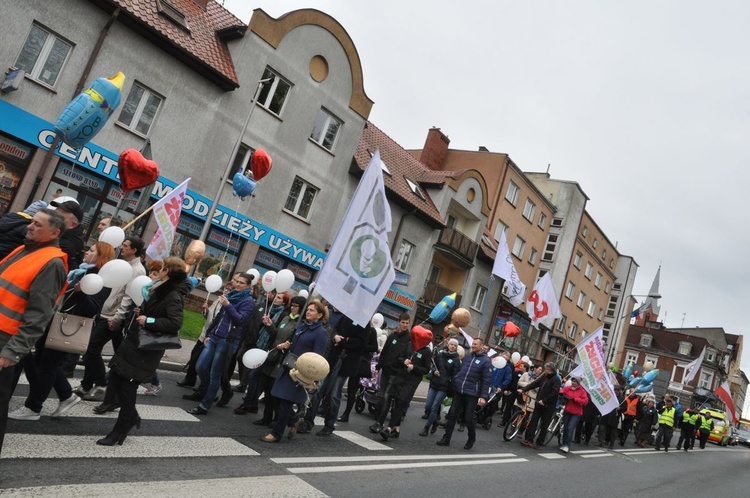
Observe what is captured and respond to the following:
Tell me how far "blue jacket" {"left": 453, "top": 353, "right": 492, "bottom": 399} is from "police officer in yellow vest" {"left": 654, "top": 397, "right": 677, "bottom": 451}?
13.2m

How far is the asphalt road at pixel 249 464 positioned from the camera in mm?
4609

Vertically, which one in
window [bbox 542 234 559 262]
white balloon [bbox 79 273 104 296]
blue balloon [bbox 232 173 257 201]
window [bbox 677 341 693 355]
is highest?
window [bbox 677 341 693 355]

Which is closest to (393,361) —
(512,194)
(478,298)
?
(478,298)

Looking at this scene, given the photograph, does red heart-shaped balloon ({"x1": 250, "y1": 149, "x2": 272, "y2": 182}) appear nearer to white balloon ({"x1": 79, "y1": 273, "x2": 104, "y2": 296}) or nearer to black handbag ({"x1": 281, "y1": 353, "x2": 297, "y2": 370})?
black handbag ({"x1": 281, "y1": 353, "x2": 297, "y2": 370})

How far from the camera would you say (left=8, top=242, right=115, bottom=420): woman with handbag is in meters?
5.43

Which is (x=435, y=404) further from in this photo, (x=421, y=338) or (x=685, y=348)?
(x=685, y=348)

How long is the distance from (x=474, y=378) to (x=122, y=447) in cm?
652

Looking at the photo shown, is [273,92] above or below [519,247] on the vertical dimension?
below

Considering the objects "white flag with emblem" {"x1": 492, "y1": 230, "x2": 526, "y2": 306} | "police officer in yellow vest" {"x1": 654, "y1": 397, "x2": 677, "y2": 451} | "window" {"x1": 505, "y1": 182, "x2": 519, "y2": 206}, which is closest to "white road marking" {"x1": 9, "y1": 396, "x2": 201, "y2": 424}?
"white flag with emblem" {"x1": 492, "y1": 230, "x2": 526, "y2": 306}

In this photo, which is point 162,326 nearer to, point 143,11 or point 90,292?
point 90,292

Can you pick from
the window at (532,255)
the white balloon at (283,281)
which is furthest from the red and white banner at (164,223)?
the window at (532,255)

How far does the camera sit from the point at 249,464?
19.6 ft

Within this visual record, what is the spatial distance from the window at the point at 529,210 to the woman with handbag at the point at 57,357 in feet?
116

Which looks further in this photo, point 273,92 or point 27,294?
point 273,92
